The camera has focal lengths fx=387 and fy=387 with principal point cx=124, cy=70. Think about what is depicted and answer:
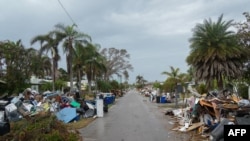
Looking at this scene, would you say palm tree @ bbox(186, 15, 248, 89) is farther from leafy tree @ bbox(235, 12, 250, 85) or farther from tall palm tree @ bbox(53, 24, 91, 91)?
tall palm tree @ bbox(53, 24, 91, 91)

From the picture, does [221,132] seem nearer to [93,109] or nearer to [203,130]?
[203,130]

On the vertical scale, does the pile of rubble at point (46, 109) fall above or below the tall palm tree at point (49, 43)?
below

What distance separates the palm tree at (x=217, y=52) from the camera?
25359mm

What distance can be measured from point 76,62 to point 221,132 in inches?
1692

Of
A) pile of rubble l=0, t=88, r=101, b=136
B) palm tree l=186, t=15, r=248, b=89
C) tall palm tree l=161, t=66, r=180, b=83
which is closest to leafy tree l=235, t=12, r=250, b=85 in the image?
palm tree l=186, t=15, r=248, b=89

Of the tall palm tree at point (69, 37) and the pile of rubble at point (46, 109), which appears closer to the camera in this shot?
the pile of rubble at point (46, 109)

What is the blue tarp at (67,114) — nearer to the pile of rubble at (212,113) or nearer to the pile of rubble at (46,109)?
the pile of rubble at (46,109)

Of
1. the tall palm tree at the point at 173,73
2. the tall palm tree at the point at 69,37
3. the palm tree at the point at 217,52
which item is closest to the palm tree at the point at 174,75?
the tall palm tree at the point at 173,73

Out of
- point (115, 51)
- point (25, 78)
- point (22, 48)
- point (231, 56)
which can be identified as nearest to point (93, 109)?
point (231, 56)

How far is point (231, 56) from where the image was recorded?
25328 mm

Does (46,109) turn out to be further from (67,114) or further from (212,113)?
(212,113)

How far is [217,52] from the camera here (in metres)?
25.3

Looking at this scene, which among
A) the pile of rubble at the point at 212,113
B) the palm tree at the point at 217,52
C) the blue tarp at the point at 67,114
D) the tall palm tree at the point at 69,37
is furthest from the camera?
the tall palm tree at the point at 69,37

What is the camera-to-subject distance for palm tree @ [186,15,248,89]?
83.2 ft
